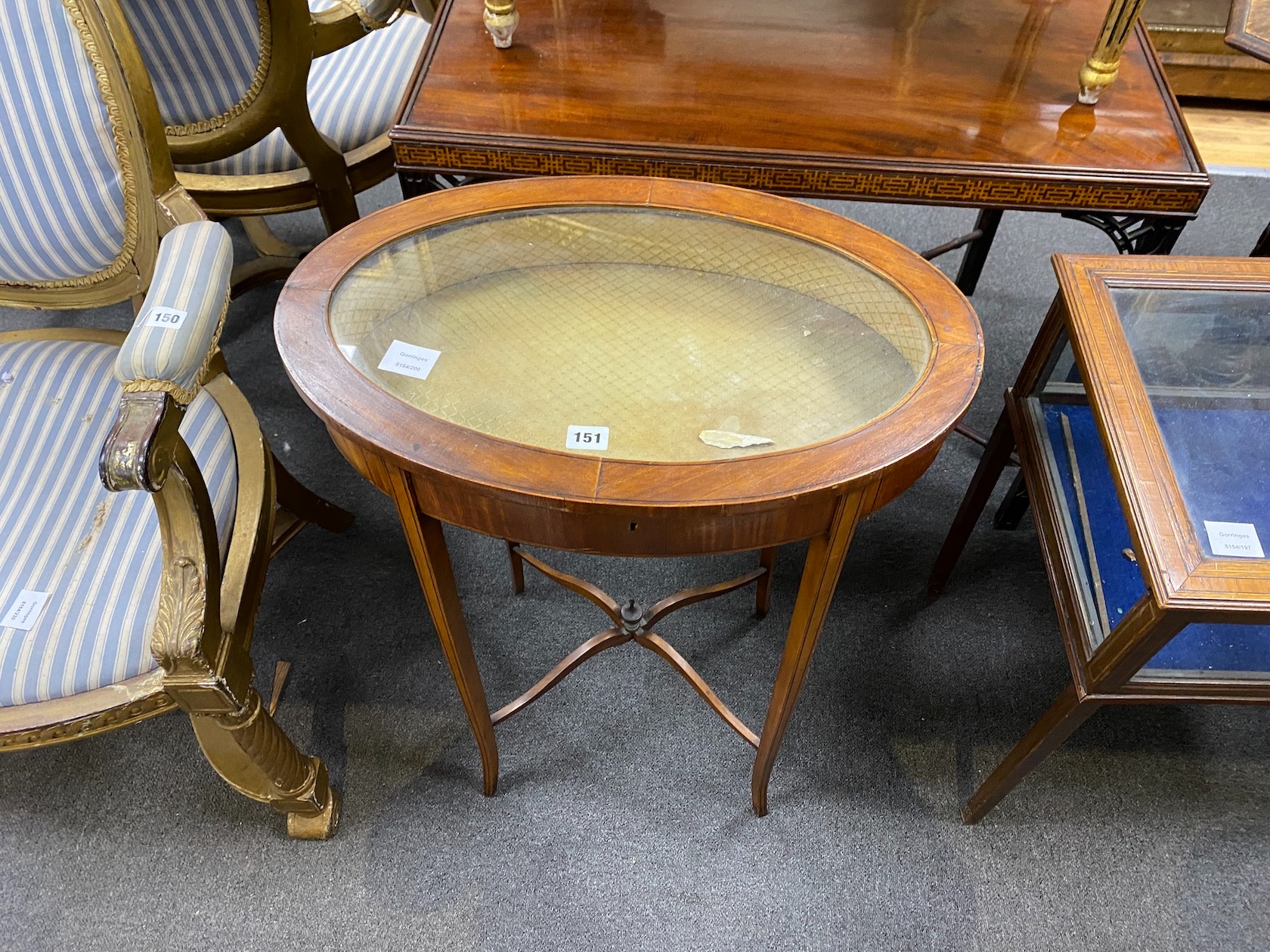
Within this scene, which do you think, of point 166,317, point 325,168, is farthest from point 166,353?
point 325,168

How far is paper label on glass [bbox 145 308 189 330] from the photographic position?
83cm

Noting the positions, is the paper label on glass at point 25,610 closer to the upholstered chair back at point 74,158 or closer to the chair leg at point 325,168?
the upholstered chair back at point 74,158

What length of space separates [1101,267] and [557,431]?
732 mm

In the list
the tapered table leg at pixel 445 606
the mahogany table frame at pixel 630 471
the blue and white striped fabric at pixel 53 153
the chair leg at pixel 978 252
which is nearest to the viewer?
the mahogany table frame at pixel 630 471

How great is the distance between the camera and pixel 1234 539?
0.83 meters

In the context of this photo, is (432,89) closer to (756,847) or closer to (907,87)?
(907,87)

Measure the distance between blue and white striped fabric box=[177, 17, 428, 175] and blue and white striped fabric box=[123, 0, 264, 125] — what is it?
128mm

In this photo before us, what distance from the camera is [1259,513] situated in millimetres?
877

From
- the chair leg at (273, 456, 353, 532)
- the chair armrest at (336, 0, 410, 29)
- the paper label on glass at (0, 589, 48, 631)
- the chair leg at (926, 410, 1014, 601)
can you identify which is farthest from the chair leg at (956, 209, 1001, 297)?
the paper label on glass at (0, 589, 48, 631)

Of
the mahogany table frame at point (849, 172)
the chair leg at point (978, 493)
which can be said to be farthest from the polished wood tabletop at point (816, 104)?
the chair leg at point (978, 493)

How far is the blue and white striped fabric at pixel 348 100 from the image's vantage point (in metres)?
1.41

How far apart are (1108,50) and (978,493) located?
0.65 metres

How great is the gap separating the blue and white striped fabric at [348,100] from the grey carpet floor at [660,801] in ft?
2.22

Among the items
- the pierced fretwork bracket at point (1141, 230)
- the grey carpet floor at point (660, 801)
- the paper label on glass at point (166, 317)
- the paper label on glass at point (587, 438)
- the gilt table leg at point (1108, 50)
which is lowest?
the grey carpet floor at point (660, 801)
